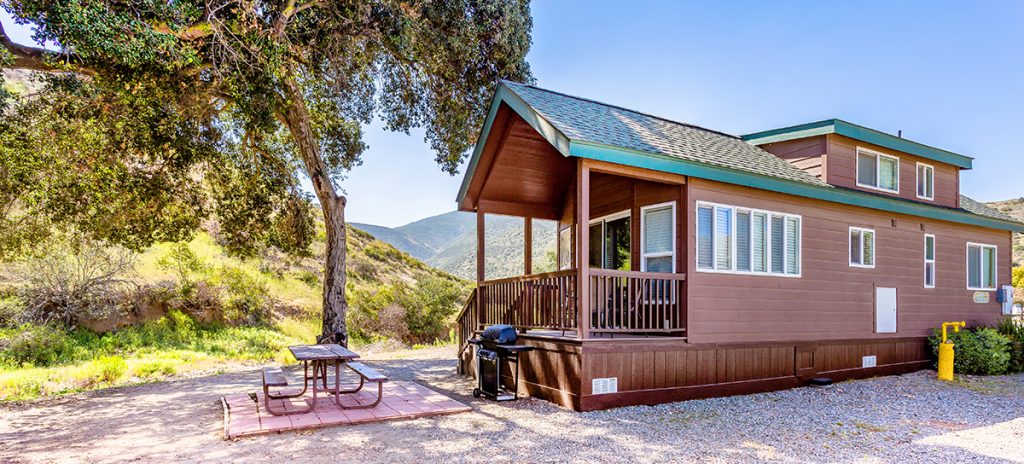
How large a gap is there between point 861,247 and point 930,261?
239 cm

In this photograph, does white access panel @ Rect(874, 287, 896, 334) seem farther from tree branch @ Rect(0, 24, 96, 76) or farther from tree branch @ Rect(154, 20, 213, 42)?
tree branch @ Rect(0, 24, 96, 76)

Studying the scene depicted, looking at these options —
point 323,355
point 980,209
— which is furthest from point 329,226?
point 980,209

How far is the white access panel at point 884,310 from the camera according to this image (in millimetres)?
10188

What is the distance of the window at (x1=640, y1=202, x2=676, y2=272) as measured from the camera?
830 cm

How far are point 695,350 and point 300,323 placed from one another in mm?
15175

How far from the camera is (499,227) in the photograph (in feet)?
175

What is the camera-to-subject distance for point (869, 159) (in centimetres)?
1106

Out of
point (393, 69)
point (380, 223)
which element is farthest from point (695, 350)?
point (380, 223)

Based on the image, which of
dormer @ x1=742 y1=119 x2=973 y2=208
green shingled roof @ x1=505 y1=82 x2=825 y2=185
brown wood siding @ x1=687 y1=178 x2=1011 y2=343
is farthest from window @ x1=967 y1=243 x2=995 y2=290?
green shingled roof @ x1=505 y1=82 x2=825 y2=185

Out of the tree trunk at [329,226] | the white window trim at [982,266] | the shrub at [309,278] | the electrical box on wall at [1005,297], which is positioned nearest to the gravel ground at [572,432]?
the tree trunk at [329,226]

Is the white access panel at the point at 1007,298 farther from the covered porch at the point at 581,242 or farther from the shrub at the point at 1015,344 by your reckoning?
the covered porch at the point at 581,242

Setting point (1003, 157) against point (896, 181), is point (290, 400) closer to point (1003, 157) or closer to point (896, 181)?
point (896, 181)

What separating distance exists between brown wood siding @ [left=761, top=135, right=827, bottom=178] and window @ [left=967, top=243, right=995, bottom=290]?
466 cm

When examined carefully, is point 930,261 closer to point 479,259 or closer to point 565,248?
point 565,248
